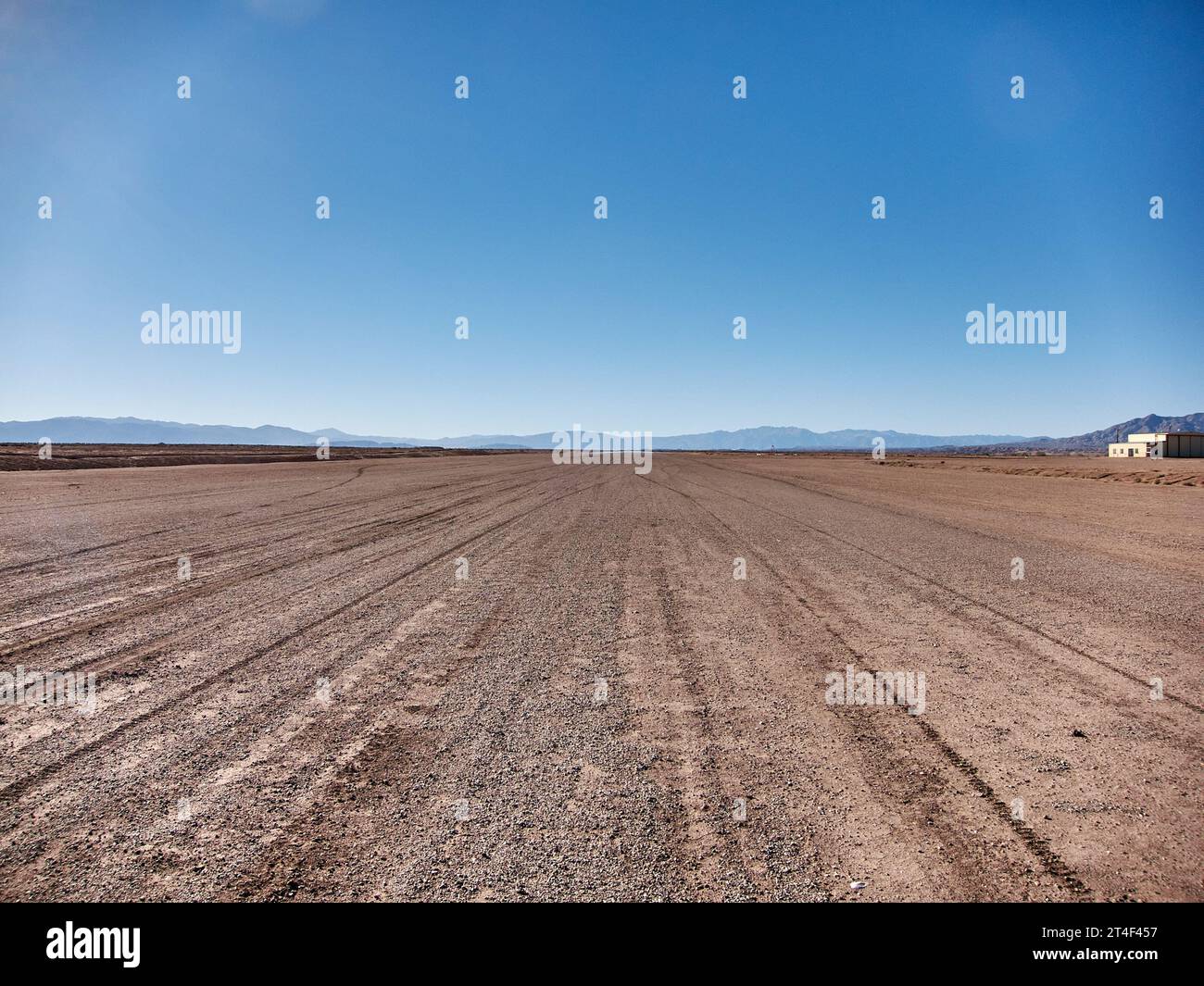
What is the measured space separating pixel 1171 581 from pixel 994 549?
244cm

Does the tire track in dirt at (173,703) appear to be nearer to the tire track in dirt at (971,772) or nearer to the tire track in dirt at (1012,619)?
the tire track in dirt at (971,772)

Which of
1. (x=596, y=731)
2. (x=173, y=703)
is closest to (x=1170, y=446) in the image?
(x=596, y=731)

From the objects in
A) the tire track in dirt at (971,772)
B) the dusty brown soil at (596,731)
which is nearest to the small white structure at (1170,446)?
the dusty brown soil at (596,731)

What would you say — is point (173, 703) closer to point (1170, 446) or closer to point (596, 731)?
point (596, 731)

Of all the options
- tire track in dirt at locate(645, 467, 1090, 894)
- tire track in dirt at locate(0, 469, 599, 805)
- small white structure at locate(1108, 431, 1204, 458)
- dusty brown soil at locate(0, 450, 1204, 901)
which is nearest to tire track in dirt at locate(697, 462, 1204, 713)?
dusty brown soil at locate(0, 450, 1204, 901)

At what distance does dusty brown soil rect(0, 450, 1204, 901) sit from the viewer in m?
2.62

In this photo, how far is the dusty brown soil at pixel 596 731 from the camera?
2.62 meters

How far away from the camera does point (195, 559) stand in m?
9.25

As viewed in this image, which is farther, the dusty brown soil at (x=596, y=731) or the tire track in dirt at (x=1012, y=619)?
the tire track in dirt at (x=1012, y=619)

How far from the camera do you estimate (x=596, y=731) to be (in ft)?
12.8

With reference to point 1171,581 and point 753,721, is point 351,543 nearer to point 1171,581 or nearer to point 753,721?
point 753,721
